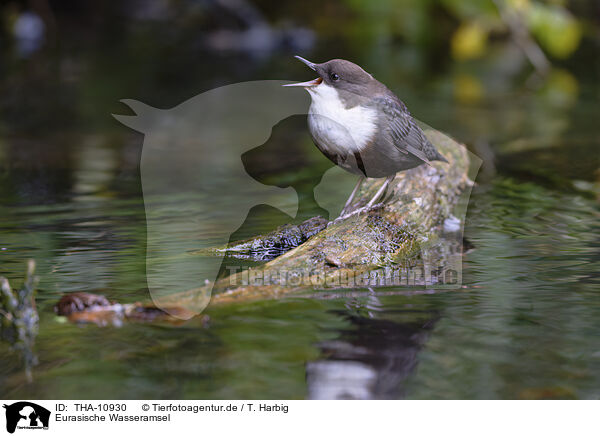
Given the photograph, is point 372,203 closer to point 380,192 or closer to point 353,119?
point 380,192

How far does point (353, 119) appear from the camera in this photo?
366cm

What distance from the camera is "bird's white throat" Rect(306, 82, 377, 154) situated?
362 cm

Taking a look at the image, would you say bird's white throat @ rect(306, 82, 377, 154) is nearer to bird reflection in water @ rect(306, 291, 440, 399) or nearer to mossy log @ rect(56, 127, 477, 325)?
mossy log @ rect(56, 127, 477, 325)

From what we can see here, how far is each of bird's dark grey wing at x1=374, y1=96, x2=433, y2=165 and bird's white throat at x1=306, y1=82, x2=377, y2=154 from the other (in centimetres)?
11

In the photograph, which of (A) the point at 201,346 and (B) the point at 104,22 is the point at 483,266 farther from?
(B) the point at 104,22

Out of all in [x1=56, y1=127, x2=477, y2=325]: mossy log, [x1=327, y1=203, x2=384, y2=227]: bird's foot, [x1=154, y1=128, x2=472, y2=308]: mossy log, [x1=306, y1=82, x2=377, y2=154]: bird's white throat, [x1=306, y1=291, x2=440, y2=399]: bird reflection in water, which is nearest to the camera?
[x1=306, y1=291, x2=440, y2=399]: bird reflection in water

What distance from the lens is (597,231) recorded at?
14.9 ft

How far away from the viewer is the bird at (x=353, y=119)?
3.63 m

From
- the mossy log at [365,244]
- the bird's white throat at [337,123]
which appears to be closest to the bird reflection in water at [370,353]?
the mossy log at [365,244]

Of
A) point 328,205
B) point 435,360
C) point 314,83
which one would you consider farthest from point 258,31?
point 435,360
